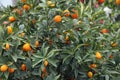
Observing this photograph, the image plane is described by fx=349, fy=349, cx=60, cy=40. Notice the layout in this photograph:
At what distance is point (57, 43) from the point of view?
102 inches

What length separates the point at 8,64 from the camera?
2.34m

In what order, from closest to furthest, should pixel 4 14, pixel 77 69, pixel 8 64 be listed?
pixel 8 64, pixel 77 69, pixel 4 14

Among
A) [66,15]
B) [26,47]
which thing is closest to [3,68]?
[26,47]

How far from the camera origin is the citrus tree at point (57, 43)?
7.79ft

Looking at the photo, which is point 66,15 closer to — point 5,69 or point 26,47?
point 26,47

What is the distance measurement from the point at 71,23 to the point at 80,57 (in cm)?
26

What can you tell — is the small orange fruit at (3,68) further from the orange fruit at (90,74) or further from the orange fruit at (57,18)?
the orange fruit at (90,74)

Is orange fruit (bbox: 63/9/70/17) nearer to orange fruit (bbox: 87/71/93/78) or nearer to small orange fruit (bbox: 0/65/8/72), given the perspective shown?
orange fruit (bbox: 87/71/93/78)

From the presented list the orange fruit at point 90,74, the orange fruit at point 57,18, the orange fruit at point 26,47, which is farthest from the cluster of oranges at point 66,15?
the orange fruit at point 90,74


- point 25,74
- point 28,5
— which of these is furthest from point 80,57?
point 28,5

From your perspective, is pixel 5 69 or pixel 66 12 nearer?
pixel 5 69

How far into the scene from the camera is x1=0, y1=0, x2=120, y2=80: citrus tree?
237 cm

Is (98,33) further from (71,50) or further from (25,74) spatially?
(25,74)

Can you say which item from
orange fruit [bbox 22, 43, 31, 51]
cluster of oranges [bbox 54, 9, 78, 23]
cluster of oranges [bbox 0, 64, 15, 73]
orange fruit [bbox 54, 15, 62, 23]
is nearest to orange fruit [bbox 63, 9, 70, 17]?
cluster of oranges [bbox 54, 9, 78, 23]
